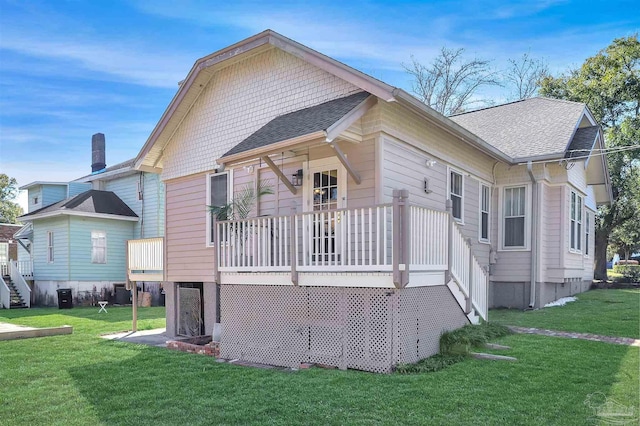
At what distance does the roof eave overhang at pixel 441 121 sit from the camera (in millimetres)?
7312

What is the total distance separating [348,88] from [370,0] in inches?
213

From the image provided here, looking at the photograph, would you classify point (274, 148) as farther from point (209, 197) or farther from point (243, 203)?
point (209, 197)

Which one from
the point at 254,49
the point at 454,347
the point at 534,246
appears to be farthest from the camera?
the point at 534,246

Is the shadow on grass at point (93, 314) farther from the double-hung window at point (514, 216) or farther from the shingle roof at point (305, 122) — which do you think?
the double-hung window at point (514, 216)

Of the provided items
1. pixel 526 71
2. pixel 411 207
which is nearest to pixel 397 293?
pixel 411 207

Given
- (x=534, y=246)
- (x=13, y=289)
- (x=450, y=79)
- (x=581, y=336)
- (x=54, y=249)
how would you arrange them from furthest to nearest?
(x=450, y=79) → (x=13, y=289) → (x=54, y=249) → (x=534, y=246) → (x=581, y=336)

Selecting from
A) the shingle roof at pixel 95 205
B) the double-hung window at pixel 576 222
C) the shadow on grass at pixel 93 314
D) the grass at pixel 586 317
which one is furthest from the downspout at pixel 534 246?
the shingle roof at pixel 95 205

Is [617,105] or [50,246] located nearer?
[50,246]

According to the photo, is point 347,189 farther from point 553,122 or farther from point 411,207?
point 553,122

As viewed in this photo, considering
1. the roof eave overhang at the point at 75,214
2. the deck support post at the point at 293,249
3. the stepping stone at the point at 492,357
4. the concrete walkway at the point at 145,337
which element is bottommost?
the concrete walkway at the point at 145,337

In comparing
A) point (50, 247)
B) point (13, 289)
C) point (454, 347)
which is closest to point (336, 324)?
point (454, 347)

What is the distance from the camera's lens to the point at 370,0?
491 inches

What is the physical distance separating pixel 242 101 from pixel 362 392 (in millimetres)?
7187

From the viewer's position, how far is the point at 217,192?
11070mm
